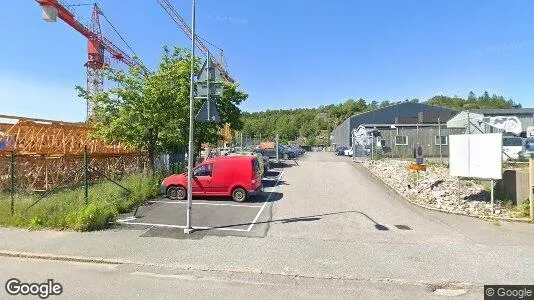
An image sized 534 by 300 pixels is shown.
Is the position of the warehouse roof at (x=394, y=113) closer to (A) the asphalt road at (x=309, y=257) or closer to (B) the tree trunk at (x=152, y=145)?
(B) the tree trunk at (x=152, y=145)

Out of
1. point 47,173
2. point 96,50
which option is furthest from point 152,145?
point 96,50

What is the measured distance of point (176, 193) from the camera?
43.2 feet

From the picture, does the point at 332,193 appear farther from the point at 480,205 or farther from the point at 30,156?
the point at 30,156

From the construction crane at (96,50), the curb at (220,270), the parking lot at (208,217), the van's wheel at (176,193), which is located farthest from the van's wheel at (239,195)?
the construction crane at (96,50)

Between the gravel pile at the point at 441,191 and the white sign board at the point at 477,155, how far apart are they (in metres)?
1.04

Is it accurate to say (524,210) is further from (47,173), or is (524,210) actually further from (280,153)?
(280,153)

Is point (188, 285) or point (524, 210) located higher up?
point (524, 210)

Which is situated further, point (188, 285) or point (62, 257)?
point (62, 257)

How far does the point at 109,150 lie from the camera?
2041 cm

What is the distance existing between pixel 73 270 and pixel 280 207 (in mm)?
6825

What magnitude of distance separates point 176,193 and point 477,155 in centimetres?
1076

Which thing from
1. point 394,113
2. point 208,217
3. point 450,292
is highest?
point 394,113

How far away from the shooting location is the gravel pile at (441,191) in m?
11.2

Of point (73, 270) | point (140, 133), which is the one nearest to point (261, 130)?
point (140, 133)
